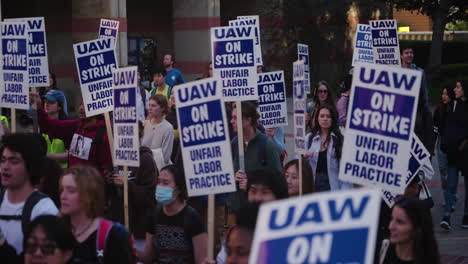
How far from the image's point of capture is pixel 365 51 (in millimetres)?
16203

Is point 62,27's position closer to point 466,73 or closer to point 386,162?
point 466,73

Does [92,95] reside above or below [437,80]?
above

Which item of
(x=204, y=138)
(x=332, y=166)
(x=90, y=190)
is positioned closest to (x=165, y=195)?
(x=204, y=138)

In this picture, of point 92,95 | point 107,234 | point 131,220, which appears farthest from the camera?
point 92,95

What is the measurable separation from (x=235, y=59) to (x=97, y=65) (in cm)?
147

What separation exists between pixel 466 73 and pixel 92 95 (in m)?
28.8

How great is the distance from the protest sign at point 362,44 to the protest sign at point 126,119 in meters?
7.57

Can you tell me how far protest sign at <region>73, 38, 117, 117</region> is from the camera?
1044 cm

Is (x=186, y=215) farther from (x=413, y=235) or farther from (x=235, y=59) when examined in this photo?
(x=235, y=59)

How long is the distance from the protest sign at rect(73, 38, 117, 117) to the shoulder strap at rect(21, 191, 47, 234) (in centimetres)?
426

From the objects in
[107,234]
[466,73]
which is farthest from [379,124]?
[466,73]

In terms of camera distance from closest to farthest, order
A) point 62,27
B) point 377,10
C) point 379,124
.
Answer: point 379,124, point 62,27, point 377,10

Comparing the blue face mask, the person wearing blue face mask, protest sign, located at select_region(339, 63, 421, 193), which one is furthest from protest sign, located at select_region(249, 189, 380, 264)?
the blue face mask

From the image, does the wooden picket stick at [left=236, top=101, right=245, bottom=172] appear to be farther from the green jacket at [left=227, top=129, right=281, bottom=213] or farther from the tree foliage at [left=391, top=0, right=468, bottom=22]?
the tree foliage at [left=391, top=0, right=468, bottom=22]
